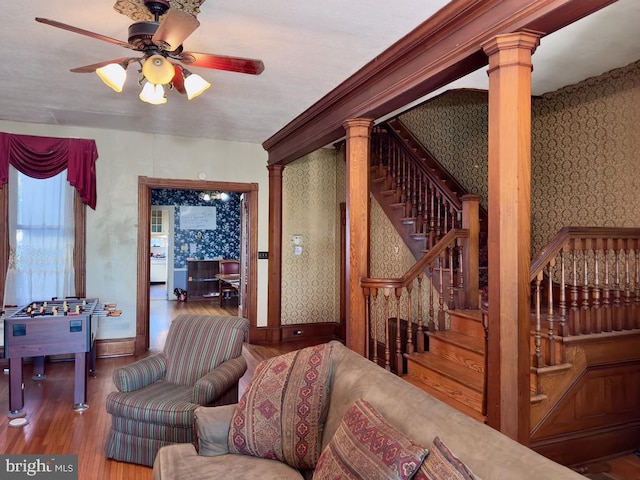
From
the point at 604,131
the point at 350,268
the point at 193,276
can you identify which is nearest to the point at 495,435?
the point at 350,268

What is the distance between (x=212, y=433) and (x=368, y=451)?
102 cm

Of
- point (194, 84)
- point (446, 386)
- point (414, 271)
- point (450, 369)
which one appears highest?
point (194, 84)

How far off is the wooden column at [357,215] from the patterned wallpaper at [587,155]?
2.16 meters

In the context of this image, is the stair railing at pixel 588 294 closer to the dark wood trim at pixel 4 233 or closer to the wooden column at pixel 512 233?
the wooden column at pixel 512 233

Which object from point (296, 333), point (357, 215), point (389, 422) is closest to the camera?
point (389, 422)

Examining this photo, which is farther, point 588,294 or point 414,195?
point 414,195

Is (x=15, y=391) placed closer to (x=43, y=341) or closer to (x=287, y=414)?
(x=43, y=341)

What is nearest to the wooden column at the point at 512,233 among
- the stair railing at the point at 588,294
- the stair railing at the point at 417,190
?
the stair railing at the point at 588,294

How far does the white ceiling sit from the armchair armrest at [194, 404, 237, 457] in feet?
7.39

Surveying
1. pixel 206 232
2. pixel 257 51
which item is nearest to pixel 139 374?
pixel 257 51

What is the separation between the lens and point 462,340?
3.72 metres

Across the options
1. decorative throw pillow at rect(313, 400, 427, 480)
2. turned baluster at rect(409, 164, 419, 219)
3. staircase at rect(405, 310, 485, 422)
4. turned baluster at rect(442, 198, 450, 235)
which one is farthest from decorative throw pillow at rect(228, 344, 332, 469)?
turned baluster at rect(409, 164, 419, 219)

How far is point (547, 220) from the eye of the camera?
15.3 ft

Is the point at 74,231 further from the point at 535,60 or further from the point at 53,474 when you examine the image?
the point at 535,60
